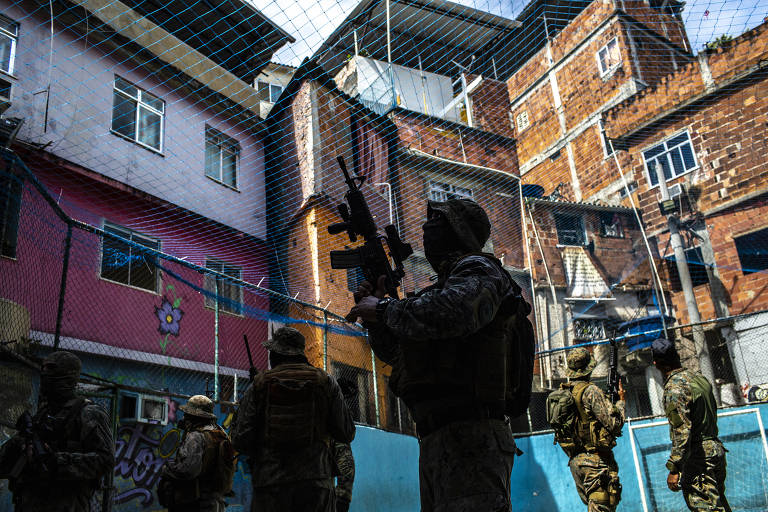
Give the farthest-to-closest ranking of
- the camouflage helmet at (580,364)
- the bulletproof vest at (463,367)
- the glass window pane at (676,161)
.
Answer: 1. the glass window pane at (676,161)
2. the camouflage helmet at (580,364)
3. the bulletproof vest at (463,367)

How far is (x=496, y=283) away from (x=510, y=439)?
2.13ft

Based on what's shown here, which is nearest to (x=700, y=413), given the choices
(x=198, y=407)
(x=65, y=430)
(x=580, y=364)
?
(x=580, y=364)

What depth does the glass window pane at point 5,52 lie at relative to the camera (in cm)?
1072

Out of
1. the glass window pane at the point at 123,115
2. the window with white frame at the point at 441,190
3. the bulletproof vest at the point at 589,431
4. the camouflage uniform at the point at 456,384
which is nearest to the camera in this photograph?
the camouflage uniform at the point at 456,384

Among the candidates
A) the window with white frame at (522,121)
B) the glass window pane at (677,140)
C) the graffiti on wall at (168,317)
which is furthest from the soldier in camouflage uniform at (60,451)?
the window with white frame at (522,121)

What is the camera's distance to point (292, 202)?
50.5 feet

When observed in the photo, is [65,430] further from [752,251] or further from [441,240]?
[752,251]

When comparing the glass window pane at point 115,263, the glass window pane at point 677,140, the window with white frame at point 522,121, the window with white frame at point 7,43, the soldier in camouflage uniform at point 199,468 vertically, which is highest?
the window with white frame at point 522,121

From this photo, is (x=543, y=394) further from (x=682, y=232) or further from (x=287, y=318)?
(x=287, y=318)

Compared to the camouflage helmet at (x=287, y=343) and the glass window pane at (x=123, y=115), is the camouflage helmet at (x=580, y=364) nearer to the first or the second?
the camouflage helmet at (x=287, y=343)

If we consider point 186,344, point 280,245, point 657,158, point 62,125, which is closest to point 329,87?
point 280,245

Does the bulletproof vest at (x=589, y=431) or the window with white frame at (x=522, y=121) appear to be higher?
the window with white frame at (x=522, y=121)

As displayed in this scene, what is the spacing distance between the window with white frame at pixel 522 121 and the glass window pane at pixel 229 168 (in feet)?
51.0

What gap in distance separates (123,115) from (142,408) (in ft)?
28.3
